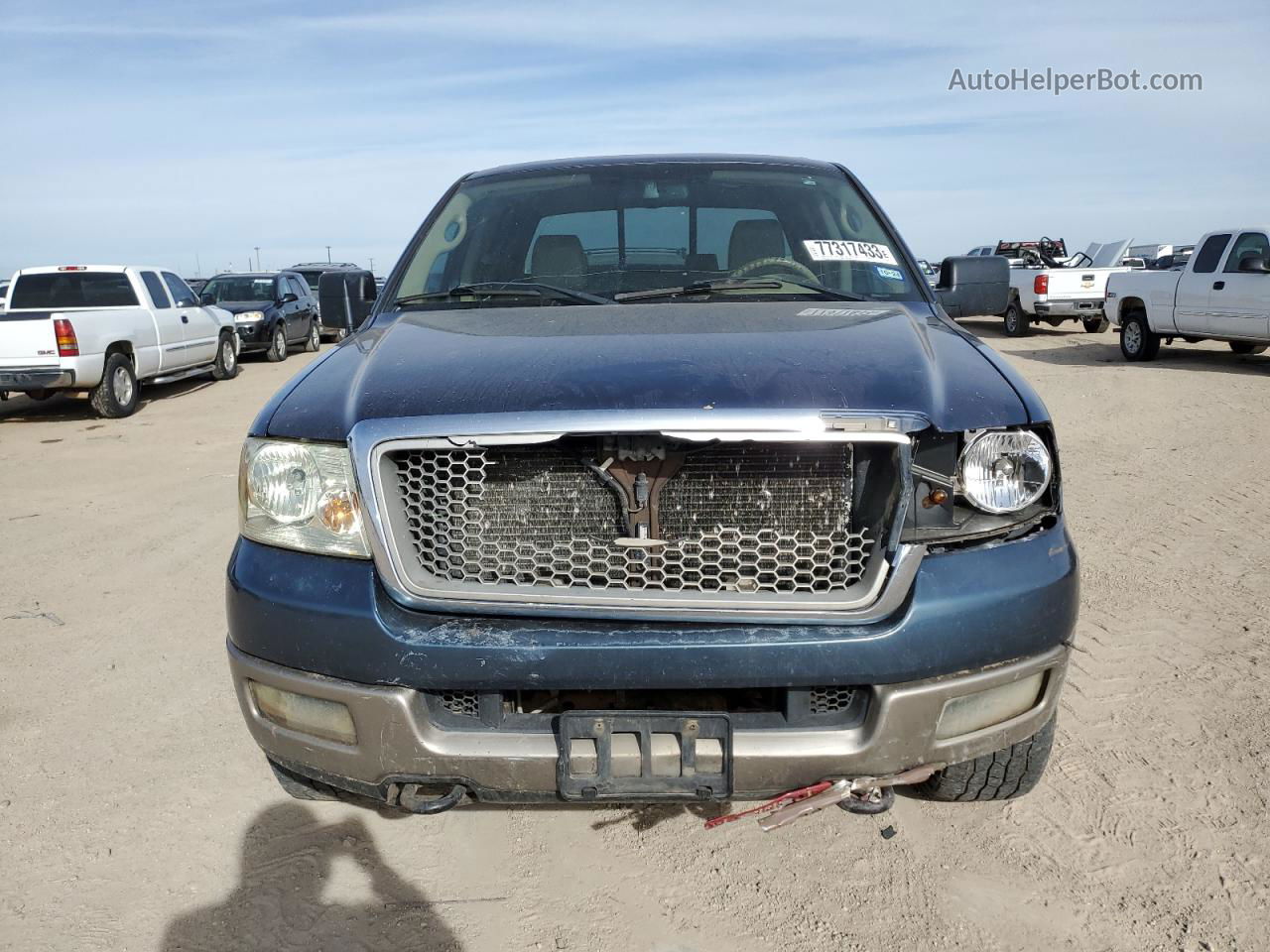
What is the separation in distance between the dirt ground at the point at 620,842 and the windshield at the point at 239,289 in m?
15.1

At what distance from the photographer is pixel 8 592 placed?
16.9 ft

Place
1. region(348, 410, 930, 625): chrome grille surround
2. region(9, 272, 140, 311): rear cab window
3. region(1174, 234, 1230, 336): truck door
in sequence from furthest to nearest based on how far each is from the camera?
1. region(1174, 234, 1230, 336): truck door
2. region(9, 272, 140, 311): rear cab window
3. region(348, 410, 930, 625): chrome grille surround

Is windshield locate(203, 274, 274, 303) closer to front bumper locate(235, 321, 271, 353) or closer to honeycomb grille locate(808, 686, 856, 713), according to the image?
front bumper locate(235, 321, 271, 353)

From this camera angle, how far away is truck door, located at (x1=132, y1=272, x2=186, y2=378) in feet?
41.3

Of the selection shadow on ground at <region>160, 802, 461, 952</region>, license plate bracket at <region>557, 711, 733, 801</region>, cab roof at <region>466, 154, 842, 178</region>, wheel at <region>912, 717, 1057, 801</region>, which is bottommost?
shadow on ground at <region>160, 802, 461, 952</region>

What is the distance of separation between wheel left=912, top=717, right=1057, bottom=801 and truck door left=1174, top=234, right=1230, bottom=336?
1281cm

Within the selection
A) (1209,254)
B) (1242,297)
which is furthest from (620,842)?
(1209,254)

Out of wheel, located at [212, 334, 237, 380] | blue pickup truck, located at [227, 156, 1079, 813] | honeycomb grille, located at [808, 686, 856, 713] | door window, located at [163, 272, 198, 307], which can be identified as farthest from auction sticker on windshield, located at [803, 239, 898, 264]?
Result: wheel, located at [212, 334, 237, 380]

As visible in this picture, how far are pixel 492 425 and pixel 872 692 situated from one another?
3.14 feet

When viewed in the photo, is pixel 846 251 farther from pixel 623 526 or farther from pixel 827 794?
pixel 827 794

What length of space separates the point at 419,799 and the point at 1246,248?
46.8 feet

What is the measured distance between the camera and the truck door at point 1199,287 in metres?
13.4

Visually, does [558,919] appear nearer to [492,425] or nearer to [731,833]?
[731,833]

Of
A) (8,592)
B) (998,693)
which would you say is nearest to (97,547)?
(8,592)
